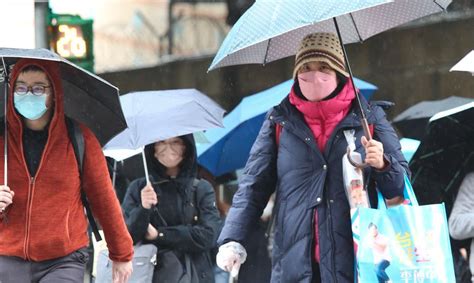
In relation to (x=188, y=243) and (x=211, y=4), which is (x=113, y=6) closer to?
(x=211, y=4)

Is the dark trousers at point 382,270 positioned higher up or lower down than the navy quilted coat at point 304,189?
lower down

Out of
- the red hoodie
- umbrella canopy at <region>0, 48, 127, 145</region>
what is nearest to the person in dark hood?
umbrella canopy at <region>0, 48, 127, 145</region>

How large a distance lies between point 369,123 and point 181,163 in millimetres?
2732

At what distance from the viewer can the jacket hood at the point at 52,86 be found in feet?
20.0

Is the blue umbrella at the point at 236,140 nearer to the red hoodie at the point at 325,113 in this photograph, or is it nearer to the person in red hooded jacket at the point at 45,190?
the person in red hooded jacket at the point at 45,190

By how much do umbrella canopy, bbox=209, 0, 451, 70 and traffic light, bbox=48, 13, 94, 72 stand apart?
5.49m

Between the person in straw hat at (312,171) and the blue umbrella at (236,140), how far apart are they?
3.65 m

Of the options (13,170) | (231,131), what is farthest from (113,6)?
(13,170)

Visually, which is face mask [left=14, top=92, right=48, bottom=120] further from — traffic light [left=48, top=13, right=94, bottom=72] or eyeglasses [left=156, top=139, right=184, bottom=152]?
traffic light [left=48, top=13, right=94, bottom=72]

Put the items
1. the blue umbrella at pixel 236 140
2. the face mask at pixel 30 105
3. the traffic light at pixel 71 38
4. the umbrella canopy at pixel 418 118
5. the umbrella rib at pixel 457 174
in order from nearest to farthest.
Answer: the face mask at pixel 30 105 → the umbrella rib at pixel 457 174 → the blue umbrella at pixel 236 140 → the umbrella canopy at pixel 418 118 → the traffic light at pixel 71 38

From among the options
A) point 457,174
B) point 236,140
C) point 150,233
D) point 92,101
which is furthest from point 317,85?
point 236,140

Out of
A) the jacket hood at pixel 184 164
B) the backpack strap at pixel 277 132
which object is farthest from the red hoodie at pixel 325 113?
the jacket hood at pixel 184 164

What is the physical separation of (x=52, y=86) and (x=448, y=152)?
2.31 m

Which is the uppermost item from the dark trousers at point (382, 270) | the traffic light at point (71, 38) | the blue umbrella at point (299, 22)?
the traffic light at point (71, 38)
